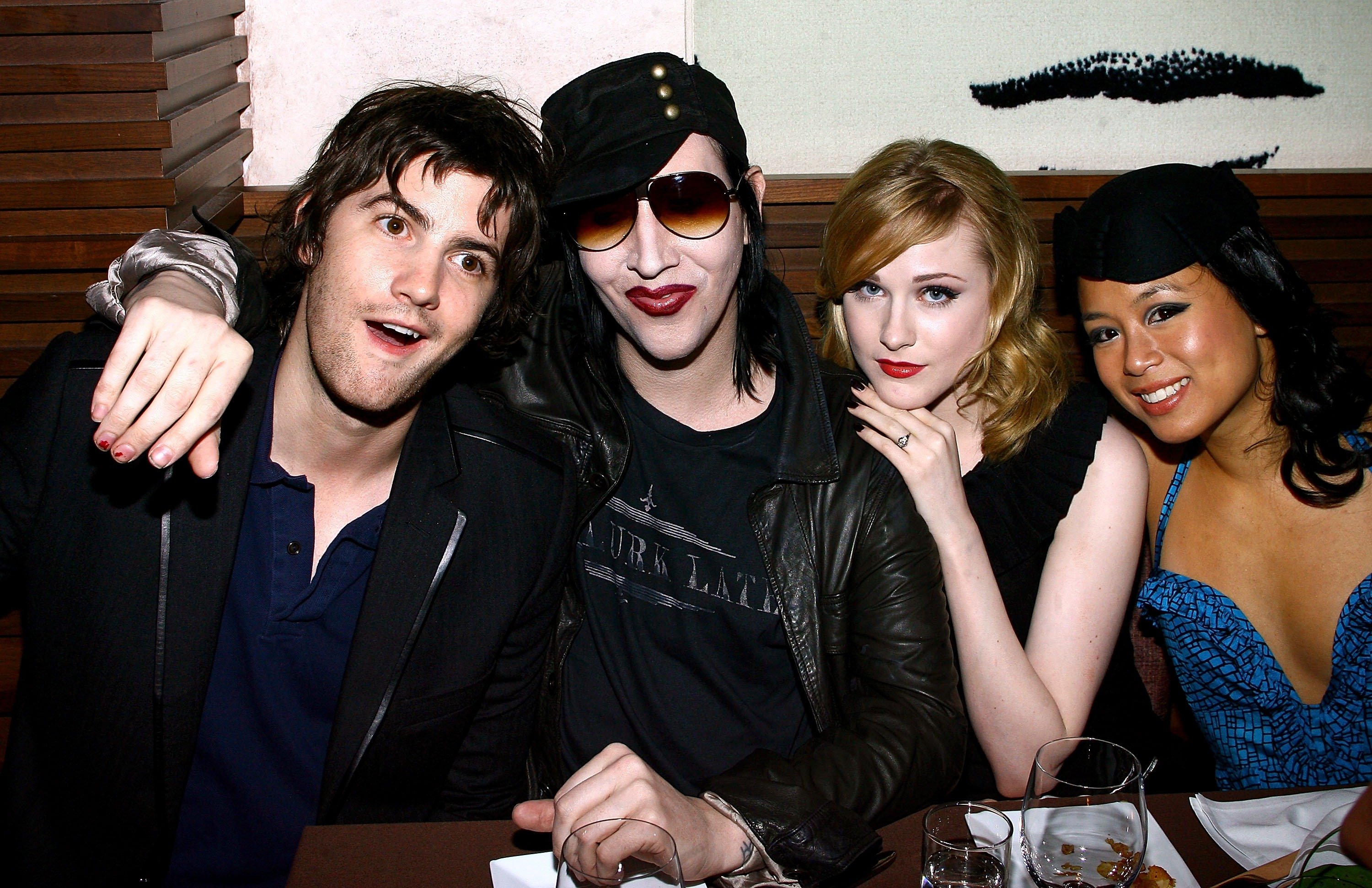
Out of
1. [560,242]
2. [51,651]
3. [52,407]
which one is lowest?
[51,651]

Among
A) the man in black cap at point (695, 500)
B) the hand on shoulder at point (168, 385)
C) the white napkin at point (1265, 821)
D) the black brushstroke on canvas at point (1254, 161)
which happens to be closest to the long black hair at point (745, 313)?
the man in black cap at point (695, 500)

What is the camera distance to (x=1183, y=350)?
7.11ft

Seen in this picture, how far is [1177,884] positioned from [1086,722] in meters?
0.98

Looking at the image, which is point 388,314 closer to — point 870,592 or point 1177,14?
point 870,592

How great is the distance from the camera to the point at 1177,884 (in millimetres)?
1391

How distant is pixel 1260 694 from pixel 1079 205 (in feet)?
4.85

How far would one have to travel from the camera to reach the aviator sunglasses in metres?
2.01

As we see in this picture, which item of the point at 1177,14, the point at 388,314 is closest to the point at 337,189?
the point at 388,314

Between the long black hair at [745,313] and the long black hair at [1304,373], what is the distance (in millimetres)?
1004

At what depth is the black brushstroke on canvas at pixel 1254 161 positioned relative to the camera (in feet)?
9.93

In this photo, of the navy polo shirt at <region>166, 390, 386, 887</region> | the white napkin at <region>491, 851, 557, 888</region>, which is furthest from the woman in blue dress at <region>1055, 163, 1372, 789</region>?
the navy polo shirt at <region>166, 390, 386, 887</region>

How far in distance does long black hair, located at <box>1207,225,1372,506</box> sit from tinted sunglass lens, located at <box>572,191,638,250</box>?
131 cm

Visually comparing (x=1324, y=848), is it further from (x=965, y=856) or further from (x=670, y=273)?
(x=670, y=273)

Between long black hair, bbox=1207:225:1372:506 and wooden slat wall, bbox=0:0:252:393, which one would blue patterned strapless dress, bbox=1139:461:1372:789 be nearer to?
long black hair, bbox=1207:225:1372:506
